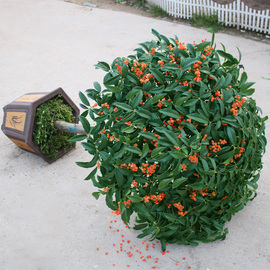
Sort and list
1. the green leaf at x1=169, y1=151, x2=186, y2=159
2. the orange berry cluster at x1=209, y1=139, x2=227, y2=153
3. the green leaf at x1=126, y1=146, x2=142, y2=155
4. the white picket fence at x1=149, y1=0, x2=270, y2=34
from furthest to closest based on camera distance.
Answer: the white picket fence at x1=149, y1=0, x2=270, y2=34 → the orange berry cluster at x1=209, y1=139, x2=227, y2=153 → the green leaf at x1=126, y1=146, x2=142, y2=155 → the green leaf at x1=169, y1=151, x2=186, y2=159

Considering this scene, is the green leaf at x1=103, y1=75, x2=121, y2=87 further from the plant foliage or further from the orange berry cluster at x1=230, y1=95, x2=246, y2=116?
the plant foliage

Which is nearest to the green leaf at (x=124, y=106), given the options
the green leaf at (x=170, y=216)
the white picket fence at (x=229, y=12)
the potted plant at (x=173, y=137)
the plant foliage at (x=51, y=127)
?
the potted plant at (x=173, y=137)

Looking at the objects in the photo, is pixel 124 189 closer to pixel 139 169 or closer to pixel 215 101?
pixel 139 169

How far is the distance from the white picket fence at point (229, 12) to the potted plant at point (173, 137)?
177 inches

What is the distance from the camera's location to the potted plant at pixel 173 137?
2760 millimetres

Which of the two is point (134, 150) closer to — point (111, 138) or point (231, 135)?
point (111, 138)

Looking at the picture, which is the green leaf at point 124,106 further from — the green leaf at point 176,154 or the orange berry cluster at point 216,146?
the orange berry cluster at point 216,146

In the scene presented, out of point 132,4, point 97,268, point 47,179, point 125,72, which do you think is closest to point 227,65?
point 125,72

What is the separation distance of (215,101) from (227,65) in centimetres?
42

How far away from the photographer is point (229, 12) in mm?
7387

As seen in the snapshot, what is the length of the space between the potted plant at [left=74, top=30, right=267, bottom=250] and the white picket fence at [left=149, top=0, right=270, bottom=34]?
14.7 ft

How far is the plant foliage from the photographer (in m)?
4.16

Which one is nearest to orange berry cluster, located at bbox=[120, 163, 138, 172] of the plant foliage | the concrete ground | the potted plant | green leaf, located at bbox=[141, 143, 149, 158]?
the potted plant

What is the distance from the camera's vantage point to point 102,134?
9.37 feet
